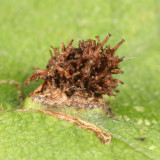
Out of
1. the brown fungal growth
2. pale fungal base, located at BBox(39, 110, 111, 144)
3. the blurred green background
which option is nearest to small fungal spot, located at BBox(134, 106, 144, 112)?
the blurred green background

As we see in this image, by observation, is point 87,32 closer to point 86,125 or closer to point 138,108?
point 138,108

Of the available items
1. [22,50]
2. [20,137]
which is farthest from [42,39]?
[20,137]

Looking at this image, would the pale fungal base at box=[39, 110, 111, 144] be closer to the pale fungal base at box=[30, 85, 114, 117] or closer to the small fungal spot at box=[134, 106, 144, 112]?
the pale fungal base at box=[30, 85, 114, 117]

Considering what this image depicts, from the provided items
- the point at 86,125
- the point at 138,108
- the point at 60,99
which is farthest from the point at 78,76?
the point at 138,108

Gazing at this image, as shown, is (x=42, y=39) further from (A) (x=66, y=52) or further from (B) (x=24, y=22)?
(A) (x=66, y=52)

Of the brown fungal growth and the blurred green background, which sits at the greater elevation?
the blurred green background

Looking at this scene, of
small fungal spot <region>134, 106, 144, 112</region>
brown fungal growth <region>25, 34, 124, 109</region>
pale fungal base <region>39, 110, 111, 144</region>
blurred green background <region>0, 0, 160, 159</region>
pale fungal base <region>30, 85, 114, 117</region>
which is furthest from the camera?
blurred green background <region>0, 0, 160, 159</region>
